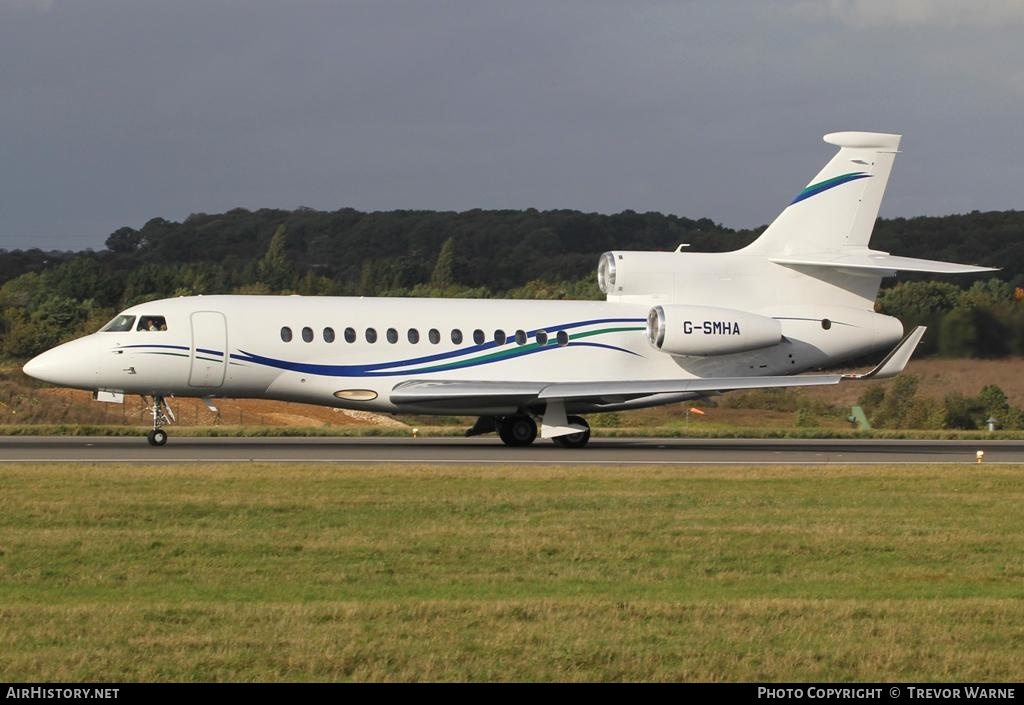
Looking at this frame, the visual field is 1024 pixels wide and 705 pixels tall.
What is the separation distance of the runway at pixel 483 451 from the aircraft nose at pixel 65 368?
1374 mm

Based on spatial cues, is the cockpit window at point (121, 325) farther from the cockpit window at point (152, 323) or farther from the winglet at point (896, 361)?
the winglet at point (896, 361)

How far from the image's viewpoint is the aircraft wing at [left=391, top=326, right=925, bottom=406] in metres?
29.4

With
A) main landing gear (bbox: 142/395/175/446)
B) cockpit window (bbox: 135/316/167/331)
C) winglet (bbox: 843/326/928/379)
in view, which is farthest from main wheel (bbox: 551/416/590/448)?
cockpit window (bbox: 135/316/167/331)

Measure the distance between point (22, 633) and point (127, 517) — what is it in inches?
256

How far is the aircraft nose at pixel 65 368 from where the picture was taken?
28.3 m

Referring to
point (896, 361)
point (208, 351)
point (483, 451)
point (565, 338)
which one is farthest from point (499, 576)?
point (896, 361)

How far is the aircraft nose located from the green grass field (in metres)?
6.89

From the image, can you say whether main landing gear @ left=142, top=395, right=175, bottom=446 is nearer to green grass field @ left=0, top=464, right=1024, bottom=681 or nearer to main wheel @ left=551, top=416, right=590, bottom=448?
green grass field @ left=0, top=464, right=1024, bottom=681

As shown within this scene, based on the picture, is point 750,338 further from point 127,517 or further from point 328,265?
point 328,265

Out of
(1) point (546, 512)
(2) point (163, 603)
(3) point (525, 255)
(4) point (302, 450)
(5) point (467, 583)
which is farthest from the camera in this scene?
(3) point (525, 255)

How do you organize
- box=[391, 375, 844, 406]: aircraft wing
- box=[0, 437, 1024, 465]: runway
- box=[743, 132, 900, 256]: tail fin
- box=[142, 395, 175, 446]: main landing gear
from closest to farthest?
1. box=[0, 437, 1024, 465]: runway
2. box=[142, 395, 175, 446]: main landing gear
3. box=[391, 375, 844, 406]: aircraft wing
4. box=[743, 132, 900, 256]: tail fin

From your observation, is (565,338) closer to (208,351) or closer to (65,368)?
(208,351)

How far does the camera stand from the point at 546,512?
17281 millimetres

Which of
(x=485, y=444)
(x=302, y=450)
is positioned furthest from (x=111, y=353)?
(x=485, y=444)
